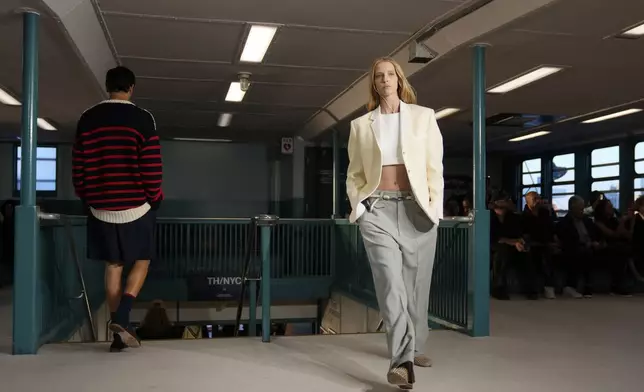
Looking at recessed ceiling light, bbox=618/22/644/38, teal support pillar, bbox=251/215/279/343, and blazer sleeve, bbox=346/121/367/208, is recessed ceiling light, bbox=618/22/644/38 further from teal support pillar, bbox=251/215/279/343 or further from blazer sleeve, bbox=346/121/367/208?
teal support pillar, bbox=251/215/279/343

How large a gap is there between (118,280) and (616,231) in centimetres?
678

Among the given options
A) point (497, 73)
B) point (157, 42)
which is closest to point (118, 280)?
point (157, 42)

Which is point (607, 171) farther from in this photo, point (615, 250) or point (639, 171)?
point (615, 250)

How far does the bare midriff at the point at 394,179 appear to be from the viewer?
3.44m

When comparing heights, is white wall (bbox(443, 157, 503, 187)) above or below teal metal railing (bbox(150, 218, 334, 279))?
above

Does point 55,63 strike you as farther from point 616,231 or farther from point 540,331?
point 616,231

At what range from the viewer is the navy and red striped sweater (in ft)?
13.3

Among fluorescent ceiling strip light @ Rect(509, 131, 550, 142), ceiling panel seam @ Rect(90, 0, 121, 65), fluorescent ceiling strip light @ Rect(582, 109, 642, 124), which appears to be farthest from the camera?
fluorescent ceiling strip light @ Rect(509, 131, 550, 142)

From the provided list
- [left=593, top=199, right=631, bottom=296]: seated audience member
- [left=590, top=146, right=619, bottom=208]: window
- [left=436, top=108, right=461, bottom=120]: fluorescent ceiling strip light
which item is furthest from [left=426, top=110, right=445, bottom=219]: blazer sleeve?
[left=590, top=146, right=619, bottom=208]: window

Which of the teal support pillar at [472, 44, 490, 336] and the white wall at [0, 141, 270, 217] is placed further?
the white wall at [0, 141, 270, 217]

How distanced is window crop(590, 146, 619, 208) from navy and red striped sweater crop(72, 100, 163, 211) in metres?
11.4

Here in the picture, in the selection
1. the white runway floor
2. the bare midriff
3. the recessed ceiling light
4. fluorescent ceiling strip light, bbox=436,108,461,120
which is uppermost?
the recessed ceiling light

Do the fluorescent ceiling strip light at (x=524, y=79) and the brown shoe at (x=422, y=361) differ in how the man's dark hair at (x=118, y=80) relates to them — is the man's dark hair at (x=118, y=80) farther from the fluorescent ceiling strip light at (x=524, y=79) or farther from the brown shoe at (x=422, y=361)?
the fluorescent ceiling strip light at (x=524, y=79)

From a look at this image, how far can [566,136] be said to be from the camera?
42.0 ft
